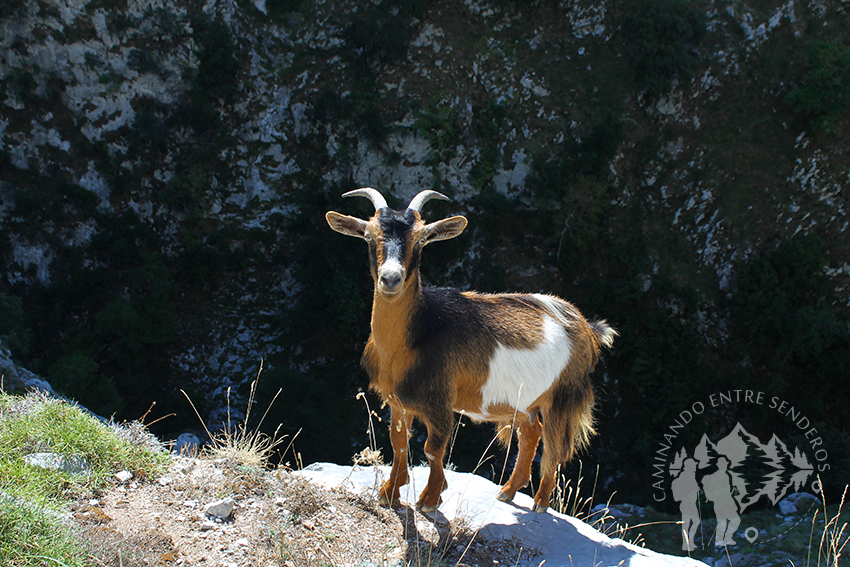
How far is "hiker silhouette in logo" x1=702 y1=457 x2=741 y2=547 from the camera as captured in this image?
667 inches

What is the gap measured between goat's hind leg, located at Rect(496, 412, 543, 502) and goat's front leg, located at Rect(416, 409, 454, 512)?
37.0 inches

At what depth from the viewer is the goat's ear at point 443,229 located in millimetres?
4926

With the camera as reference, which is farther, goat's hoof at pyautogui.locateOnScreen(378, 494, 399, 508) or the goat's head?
goat's hoof at pyautogui.locateOnScreen(378, 494, 399, 508)

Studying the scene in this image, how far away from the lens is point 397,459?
17.2ft

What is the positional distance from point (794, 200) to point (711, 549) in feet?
59.5

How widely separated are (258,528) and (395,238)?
2584 millimetres

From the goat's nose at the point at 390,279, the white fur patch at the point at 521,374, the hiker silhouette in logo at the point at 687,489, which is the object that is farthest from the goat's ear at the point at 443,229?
the hiker silhouette in logo at the point at 687,489

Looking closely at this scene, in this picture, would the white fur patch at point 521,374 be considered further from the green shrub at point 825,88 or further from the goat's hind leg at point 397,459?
the green shrub at point 825,88

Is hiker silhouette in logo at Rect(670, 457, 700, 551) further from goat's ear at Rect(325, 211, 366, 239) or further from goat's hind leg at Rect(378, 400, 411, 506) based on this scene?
goat's ear at Rect(325, 211, 366, 239)

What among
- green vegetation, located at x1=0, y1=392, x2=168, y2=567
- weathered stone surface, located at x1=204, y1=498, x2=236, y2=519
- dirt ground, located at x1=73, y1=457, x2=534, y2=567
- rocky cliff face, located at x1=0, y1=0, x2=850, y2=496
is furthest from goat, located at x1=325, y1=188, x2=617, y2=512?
rocky cliff face, located at x1=0, y1=0, x2=850, y2=496

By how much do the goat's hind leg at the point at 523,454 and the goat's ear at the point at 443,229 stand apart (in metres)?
2.25

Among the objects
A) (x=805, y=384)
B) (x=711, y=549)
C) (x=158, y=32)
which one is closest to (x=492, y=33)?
(x=158, y=32)

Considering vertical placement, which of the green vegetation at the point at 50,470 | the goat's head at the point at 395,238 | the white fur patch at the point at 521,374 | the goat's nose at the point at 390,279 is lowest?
the green vegetation at the point at 50,470

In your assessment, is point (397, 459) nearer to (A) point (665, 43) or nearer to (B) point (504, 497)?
(B) point (504, 497)
